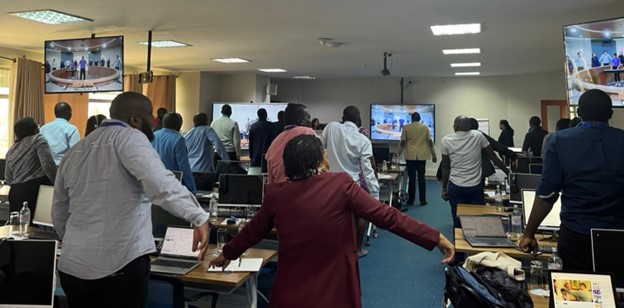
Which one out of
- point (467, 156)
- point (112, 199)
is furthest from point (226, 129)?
point (112, 199)

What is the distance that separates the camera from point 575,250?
2.38 metres

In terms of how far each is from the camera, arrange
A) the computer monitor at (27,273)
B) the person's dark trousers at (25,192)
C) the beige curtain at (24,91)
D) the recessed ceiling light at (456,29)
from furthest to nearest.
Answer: the beige curtain at (24,91) < the recessed ceiling light at (456,29) < the person's dark trousers at (25,192) < the computer monitor at (27,273)

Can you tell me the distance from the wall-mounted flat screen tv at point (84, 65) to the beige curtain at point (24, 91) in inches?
94.5

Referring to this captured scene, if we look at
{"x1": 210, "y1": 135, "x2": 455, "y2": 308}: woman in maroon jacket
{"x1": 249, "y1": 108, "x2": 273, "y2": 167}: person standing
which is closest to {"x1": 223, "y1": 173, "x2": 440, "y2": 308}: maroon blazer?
{"x1": 210, "y1": 135, "x2": 455, "y2": 308}: woman in maroon jacket

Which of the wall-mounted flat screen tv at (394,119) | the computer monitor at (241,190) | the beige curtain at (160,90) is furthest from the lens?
the wall-mounted flat screen tv at (394,119)

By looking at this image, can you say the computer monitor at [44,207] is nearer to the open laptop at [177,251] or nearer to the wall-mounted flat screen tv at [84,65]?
the open laptop at [177,251]

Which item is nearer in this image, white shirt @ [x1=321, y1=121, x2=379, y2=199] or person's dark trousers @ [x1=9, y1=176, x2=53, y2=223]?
person's dark trousers @ [x1=9, y1=176, x2=53, y2=223]

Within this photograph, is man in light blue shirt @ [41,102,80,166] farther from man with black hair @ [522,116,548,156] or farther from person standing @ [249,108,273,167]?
man with black hair @ [522,116,548,156]

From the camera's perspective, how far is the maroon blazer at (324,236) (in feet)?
6.18

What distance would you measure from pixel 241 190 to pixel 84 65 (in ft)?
9.37

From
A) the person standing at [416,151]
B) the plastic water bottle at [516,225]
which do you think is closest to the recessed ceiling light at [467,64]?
the person standing at [416,151]

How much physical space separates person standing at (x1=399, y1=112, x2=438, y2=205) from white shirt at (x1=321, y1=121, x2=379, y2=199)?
4.34 m

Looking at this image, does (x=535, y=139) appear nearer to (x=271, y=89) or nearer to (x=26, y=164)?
(x=271, y=89)

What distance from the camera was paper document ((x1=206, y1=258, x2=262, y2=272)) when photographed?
273 centimetres
